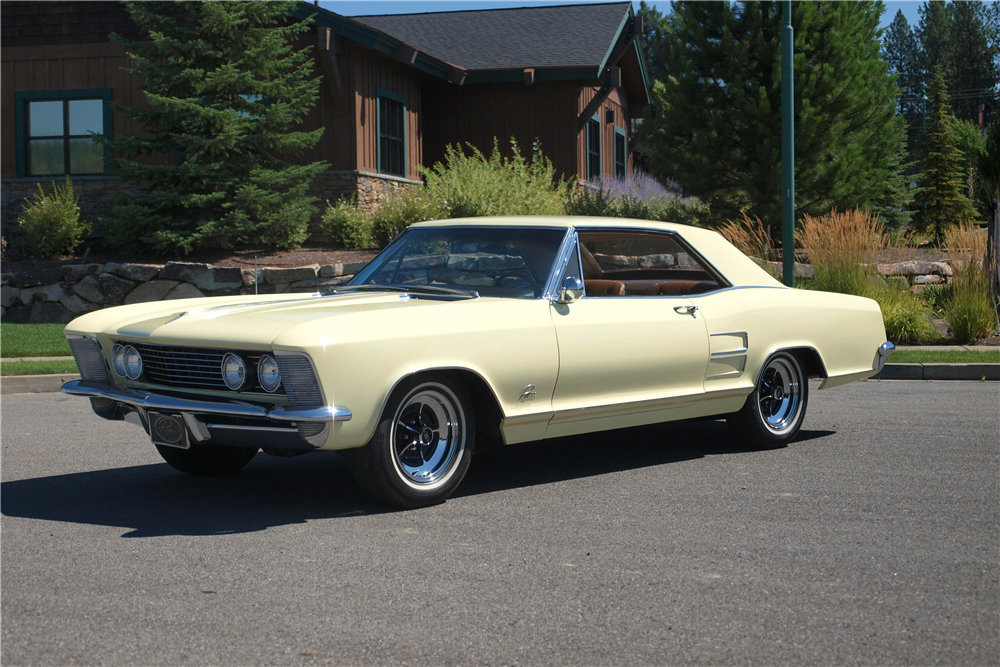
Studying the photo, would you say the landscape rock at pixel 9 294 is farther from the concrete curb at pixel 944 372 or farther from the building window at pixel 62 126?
the concrete curb at pixel 944 372

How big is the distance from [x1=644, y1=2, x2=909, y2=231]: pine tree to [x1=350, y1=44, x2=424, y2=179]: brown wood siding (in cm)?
557

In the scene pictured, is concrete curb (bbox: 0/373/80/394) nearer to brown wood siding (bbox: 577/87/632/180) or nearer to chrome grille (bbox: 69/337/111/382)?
chrome grille (bbox: 69/337/111/382)

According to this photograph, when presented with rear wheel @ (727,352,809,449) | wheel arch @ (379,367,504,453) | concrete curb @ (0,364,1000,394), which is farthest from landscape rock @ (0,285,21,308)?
rear wheel @ (727,352,809,449)

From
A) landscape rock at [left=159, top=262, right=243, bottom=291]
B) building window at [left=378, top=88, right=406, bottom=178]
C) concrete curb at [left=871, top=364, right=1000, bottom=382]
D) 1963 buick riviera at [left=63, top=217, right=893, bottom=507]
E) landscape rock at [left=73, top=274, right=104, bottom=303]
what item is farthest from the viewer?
building window at [left=378, top=88, right=406, bottom=178]

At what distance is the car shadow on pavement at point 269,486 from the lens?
5.04 m

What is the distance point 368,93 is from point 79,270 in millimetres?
6735

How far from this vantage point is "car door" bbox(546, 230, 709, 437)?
559cm

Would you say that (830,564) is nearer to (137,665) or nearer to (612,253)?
(137,665)

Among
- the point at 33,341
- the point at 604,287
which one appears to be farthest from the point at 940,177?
the point at 604,287

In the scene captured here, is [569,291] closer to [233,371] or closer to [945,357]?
[233,371]

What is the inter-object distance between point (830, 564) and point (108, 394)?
3563 millimetres

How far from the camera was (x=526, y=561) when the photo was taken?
14.1ft

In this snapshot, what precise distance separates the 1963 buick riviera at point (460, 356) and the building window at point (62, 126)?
15.8 metres

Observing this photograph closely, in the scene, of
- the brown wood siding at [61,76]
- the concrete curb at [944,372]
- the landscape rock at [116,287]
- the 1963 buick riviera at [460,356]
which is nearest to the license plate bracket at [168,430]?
the 1963 buick riviera at [460,356]
